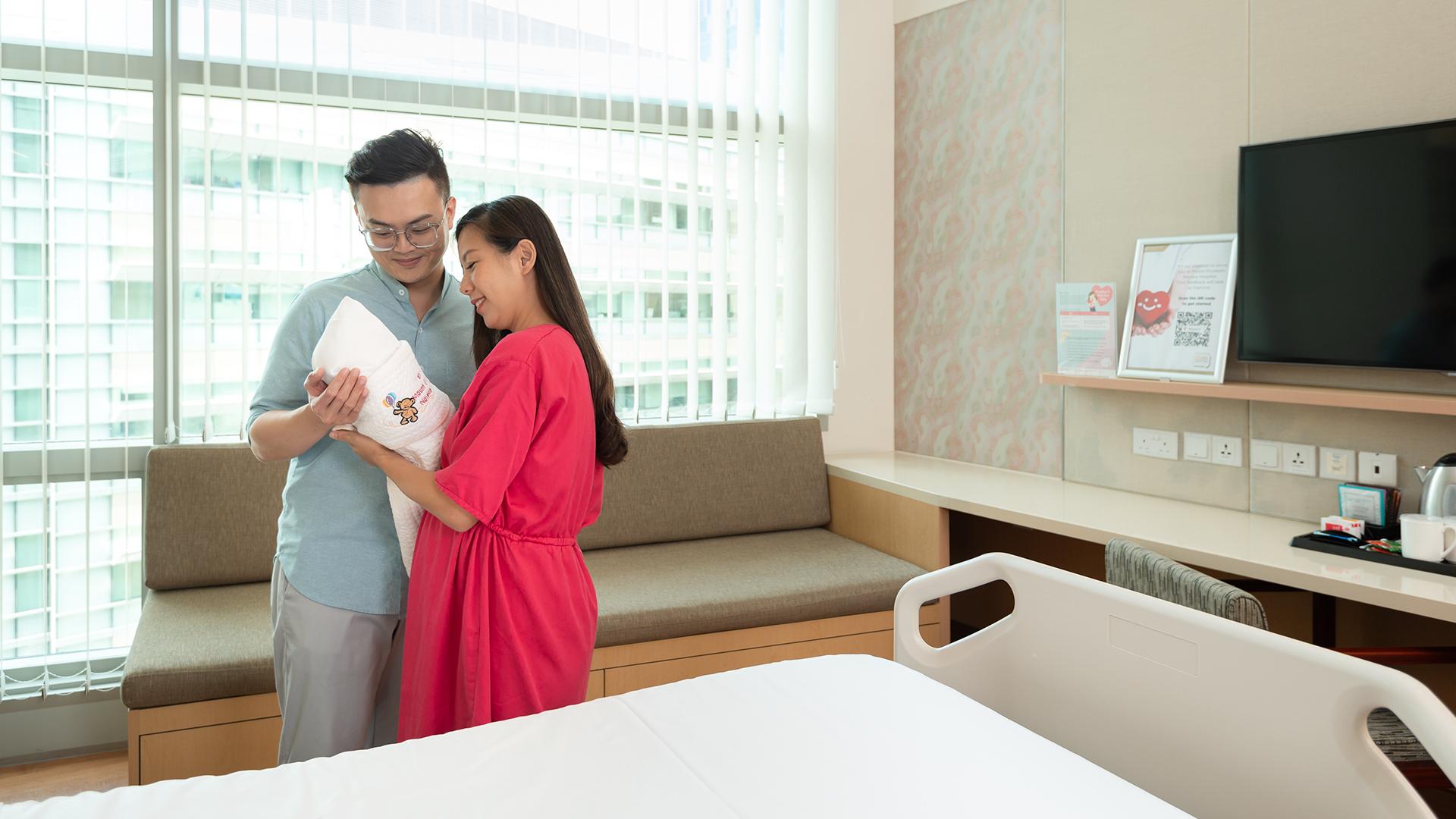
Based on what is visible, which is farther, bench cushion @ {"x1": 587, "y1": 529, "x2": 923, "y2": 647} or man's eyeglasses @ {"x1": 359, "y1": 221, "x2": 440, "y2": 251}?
bench cushion @ {"x1": 587, "y1": 529, "x2": 923, "y2": 647}

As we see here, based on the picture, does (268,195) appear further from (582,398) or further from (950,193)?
(950,193)

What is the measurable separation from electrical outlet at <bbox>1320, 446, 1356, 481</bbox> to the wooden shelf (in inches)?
4.2

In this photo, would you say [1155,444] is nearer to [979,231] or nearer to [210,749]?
[979,231]

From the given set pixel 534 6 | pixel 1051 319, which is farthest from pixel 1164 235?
pixel 534 6

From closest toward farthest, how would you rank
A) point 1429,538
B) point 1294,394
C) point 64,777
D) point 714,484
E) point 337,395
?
point 337,395, point 1429,538, point 1294,394, point 64,777, point 714,484

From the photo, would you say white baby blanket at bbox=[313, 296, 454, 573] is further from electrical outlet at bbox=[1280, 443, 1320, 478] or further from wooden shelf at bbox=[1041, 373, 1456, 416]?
electrical outlet at bbox=[1280, 443, 1320, 478]

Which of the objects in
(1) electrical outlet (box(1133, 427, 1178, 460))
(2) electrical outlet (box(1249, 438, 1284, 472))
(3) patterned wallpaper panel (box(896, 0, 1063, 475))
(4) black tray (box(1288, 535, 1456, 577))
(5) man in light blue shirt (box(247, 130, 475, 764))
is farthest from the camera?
(3) patterned wallpaper panel (box(896, 0, 1063, 475))

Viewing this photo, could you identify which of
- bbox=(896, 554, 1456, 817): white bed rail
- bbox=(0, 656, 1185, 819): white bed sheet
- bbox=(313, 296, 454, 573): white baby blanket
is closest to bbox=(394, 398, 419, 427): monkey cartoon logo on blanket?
bbox=(313, 296, 454, 573): white baby blanket

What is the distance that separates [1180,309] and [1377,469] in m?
0.61

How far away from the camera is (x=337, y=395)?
1.34m

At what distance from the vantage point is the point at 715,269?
3234 millimetres

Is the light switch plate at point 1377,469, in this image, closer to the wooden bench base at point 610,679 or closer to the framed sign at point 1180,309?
the framed sign at point 1180,309

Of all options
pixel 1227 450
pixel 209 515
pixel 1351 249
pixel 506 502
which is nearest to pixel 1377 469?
pixel 1227 450

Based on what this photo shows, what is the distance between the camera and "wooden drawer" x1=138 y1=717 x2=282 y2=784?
2014 mm
